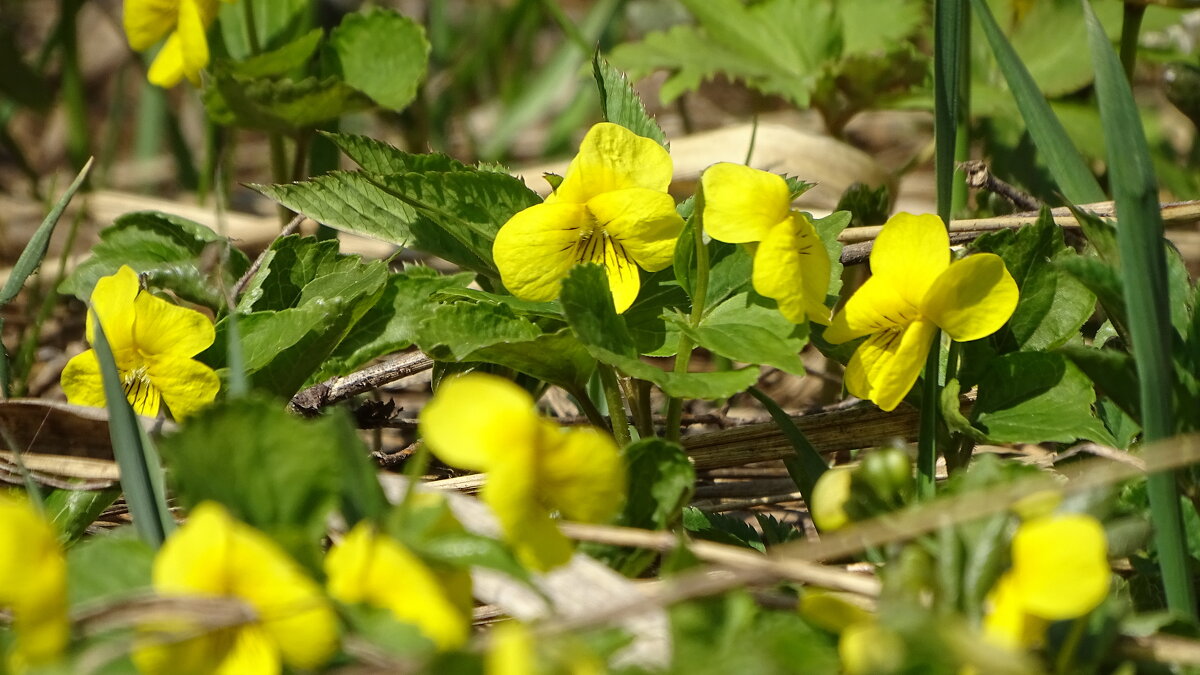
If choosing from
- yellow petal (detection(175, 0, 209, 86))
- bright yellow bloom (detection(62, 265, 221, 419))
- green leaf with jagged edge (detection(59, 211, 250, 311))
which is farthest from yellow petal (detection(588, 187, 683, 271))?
yellow petal (detection(175, 0, 209, 86))

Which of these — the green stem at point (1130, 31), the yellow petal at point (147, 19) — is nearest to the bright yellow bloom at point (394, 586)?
the yellow petal at point (147, 19)

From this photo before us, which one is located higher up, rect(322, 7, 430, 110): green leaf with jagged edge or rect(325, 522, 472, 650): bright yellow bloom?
rect(322, 7, 430, 110): green leaf with jagged edge

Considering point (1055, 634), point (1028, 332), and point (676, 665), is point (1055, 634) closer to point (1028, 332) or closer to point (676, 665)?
point (676, 665)

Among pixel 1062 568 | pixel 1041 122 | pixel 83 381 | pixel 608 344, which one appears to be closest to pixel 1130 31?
pixel 1041 122

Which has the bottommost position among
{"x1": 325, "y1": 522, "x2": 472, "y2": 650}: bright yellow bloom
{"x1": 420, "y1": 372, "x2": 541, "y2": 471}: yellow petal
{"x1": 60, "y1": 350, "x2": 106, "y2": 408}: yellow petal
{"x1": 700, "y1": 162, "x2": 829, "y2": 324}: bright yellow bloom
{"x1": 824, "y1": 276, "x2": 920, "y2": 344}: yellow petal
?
{"x1": 60, "y1": 350, "x2": 106, "y2": 408}: yellow petal

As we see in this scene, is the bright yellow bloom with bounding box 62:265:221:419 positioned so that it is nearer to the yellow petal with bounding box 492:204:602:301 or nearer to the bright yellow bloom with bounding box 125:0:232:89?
the yellow petal with bounding box 492:204:602:301

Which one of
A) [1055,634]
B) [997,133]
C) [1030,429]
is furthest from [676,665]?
[997,133]

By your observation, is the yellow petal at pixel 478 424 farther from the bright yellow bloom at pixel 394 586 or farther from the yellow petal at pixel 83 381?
the yellow petal at pixel 83 381
